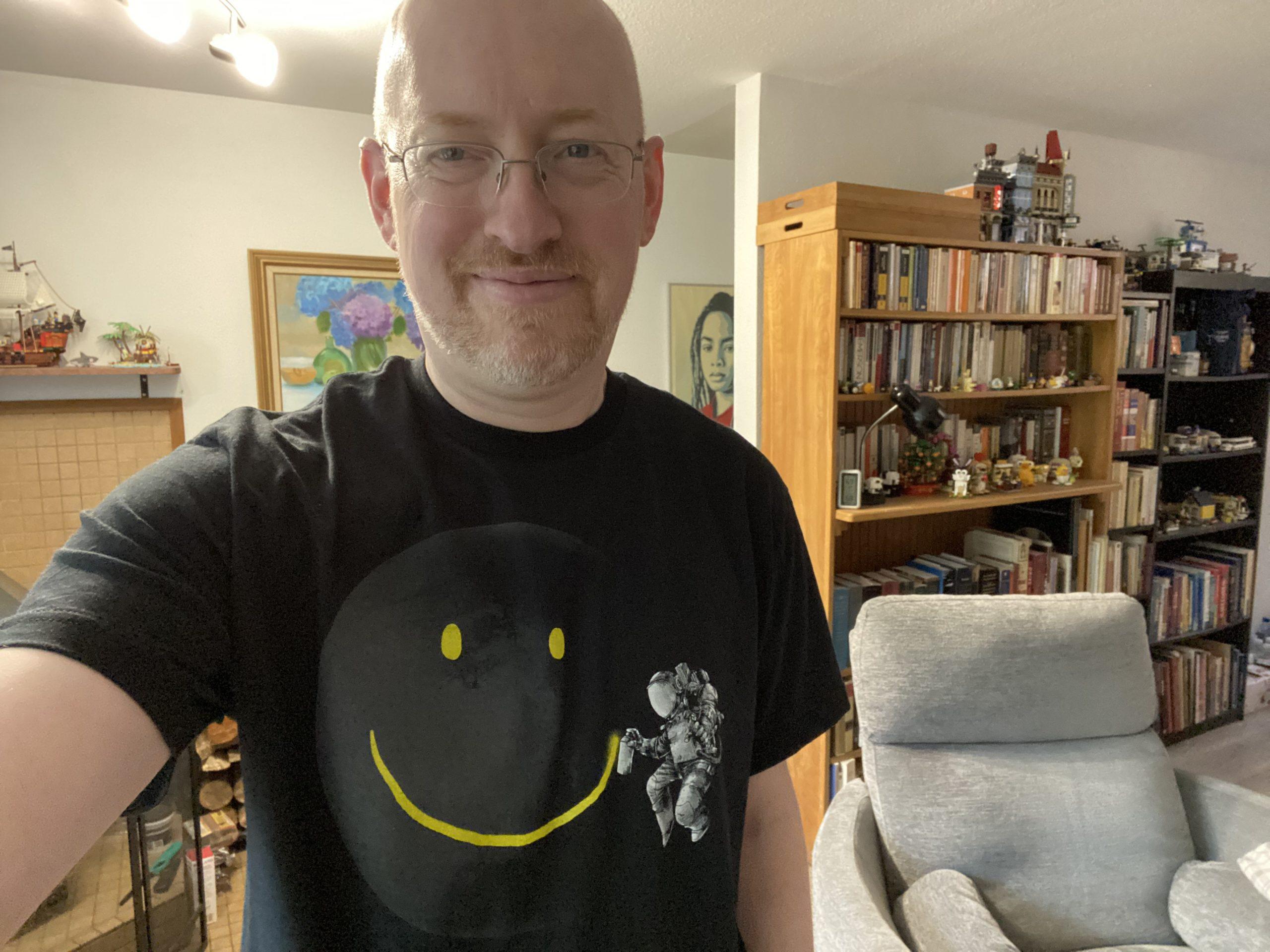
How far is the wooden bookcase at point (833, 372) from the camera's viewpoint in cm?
228

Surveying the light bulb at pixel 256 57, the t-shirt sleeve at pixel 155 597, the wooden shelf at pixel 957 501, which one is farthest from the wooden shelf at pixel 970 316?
the t-shirt sleeve at pixel 155 597

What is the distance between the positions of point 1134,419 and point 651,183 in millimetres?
3140

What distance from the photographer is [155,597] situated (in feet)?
1.60

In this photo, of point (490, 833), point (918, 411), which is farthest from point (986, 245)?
point (490, 833)

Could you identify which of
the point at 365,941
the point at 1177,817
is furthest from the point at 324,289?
the point at 1177,817

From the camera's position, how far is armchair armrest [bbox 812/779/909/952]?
1.41m

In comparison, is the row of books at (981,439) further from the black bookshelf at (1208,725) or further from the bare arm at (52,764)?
the bare arm at (52,764)

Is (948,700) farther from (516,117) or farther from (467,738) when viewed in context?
(516,117)

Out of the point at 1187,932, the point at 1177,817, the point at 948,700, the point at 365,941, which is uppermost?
the point at 365,941

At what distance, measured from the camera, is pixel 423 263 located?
0.61 m

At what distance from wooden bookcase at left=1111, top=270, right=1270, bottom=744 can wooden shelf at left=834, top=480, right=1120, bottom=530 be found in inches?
17.2

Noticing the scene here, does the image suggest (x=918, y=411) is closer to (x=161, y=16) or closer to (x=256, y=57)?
(x=256, y=57)

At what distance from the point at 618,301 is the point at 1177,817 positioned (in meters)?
1.94

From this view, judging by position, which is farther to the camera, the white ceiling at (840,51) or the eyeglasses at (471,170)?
the white ceiling at (840,51)
